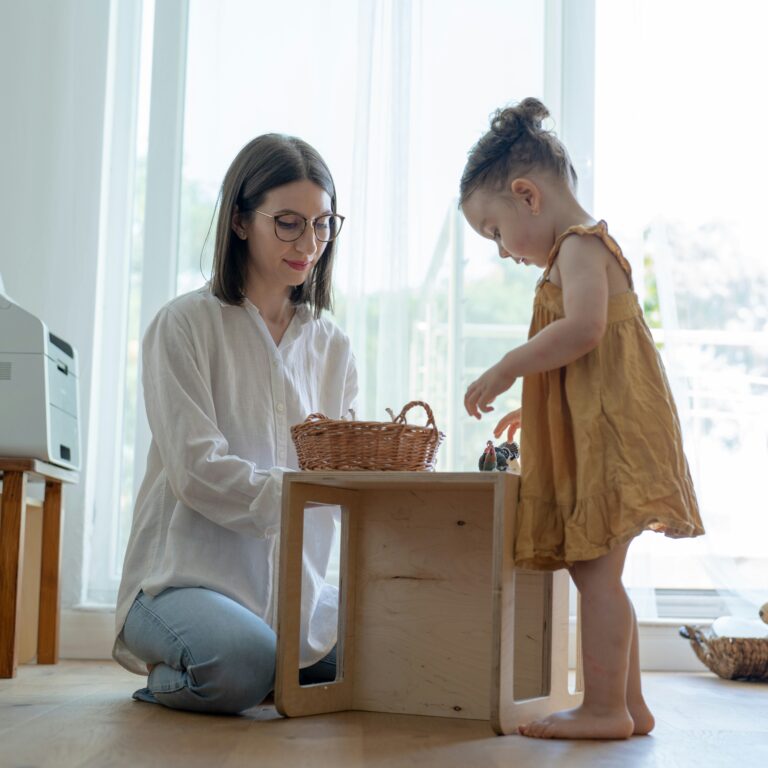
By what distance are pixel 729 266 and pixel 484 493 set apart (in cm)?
148

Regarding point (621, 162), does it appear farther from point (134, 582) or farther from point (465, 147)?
point (134, 582)

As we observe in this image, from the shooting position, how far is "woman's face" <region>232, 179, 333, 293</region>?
74.5 inches

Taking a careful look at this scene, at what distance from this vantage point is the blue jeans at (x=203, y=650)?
61.9 inches

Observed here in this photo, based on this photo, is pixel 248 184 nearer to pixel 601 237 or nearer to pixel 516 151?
pixel 516 151

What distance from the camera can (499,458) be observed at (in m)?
1.73

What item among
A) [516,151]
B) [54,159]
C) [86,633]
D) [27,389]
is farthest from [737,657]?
[54,159]

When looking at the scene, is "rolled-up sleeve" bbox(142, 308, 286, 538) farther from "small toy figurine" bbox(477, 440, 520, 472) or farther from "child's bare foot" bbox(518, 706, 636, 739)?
"child's bare foot" bbox(518, 706, 636, 739)

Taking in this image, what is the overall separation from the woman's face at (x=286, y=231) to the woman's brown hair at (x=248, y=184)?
14mm

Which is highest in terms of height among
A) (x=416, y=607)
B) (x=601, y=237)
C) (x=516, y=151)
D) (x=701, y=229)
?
(x=701, y=229)

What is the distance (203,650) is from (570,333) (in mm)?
710

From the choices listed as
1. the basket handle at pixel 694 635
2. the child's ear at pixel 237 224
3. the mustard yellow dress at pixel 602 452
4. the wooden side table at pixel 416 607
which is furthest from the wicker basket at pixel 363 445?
the basket handle at pixel 694 635

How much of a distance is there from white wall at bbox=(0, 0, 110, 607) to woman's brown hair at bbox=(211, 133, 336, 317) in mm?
918

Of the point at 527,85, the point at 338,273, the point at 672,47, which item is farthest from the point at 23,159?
the point at 672,47

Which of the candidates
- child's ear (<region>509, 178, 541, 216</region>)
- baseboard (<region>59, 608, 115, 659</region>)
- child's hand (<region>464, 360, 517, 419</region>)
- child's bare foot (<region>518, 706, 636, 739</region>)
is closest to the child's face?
child's ear (<region>509, 178, 541, 216</region>)
